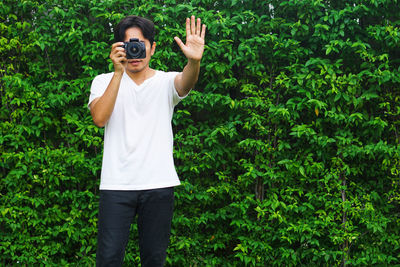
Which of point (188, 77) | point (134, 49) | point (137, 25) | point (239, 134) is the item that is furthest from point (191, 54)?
point (239, 134)

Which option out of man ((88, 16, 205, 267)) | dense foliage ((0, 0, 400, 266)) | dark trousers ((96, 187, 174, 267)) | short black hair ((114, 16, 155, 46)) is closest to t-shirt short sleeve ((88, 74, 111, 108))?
man ((88, 16, 205, 267))

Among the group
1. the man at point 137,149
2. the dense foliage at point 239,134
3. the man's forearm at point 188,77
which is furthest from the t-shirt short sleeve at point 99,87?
the dense foliage at point 239,134

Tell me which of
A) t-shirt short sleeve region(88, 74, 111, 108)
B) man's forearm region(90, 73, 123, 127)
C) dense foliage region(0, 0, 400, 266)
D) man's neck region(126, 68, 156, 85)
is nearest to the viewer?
man's forearm region(90, 73, 123, 127)

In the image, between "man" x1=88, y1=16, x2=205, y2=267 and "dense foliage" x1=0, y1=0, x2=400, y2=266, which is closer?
"man" x1=88, y1=16, x2=205, y2=267

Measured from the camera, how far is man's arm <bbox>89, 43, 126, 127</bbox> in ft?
7.17

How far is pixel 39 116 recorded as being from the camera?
3.78 meters

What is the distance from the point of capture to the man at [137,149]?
2229mm

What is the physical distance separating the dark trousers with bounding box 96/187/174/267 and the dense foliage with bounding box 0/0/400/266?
54.6 inches

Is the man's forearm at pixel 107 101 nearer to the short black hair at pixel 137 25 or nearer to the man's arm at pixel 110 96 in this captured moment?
the man's arm at pixel 110 96

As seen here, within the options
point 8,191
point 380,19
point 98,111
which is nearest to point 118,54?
point 98,111

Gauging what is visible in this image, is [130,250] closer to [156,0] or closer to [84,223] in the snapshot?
[84,223]

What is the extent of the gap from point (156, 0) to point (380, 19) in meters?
2.12

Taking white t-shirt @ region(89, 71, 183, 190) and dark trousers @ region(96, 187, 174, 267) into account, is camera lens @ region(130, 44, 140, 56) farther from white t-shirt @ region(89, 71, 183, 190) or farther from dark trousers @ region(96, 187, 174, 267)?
dark trousers @ region(96, 187, 174, 267)

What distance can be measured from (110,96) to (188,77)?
44cm
